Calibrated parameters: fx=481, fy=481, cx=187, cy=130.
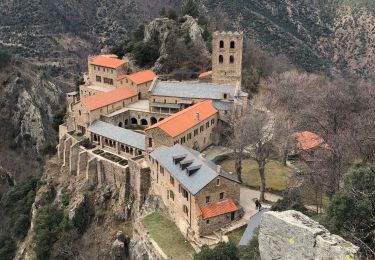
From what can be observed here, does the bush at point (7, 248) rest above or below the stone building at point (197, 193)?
below

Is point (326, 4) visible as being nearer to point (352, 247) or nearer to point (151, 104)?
point (151, 104)

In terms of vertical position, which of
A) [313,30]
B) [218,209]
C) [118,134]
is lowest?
[218,209]

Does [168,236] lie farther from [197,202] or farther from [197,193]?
[197,193]

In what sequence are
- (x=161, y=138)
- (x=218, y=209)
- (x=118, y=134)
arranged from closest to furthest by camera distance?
(x=218, y=209), (x=161, y=138), (x=118, y=134)

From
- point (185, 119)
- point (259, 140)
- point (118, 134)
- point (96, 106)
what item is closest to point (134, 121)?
point (96, 106)

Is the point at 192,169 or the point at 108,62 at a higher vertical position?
the point at 108,62

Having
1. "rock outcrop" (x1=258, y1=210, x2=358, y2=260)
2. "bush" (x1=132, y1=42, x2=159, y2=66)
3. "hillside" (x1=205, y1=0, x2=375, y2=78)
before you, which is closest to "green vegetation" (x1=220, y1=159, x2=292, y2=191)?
"rock outcrop" (x1=258, y1=210, x2=358, y2=260)

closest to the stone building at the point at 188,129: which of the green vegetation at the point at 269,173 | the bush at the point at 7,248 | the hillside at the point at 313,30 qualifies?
the green vegetation at the point at 269,173

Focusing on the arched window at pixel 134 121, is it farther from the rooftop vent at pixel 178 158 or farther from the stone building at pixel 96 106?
the rooftop vent at pixel 178 158
